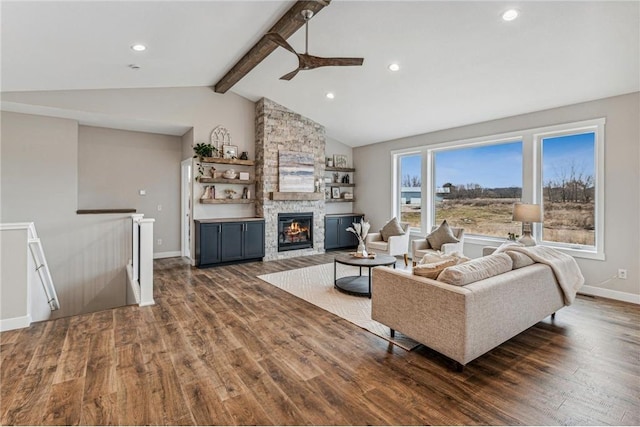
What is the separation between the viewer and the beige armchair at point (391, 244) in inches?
227

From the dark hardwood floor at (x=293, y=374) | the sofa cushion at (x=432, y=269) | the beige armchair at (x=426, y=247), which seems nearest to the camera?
the dark hardwood floor at (x=293, y=374)

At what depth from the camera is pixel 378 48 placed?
4.09m

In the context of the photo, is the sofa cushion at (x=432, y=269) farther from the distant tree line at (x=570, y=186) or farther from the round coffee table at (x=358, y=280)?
the distant tree line at (x=570, y=186)

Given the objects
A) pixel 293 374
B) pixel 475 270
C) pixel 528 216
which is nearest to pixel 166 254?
pixel 293 374

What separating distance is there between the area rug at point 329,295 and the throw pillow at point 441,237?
A: 126 cm

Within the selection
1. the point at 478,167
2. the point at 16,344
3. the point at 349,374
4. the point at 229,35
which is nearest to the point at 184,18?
the point at 229,35

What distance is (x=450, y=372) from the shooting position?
236 centimetres

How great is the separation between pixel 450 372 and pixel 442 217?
442cm

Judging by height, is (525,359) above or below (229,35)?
below

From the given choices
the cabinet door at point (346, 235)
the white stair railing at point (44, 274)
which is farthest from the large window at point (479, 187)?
the white stair railing at point (44, 274)

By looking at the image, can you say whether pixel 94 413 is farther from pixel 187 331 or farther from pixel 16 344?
pixel 16 344

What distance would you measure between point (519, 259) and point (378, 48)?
3022 millimetres

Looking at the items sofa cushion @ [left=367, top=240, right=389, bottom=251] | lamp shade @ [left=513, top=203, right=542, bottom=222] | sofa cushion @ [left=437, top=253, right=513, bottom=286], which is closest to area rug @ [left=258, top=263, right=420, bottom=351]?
sofa cushion @ [left=367, top=240, right=389, bottom=251]

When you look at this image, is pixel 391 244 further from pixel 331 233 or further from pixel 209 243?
pixel 209 243
